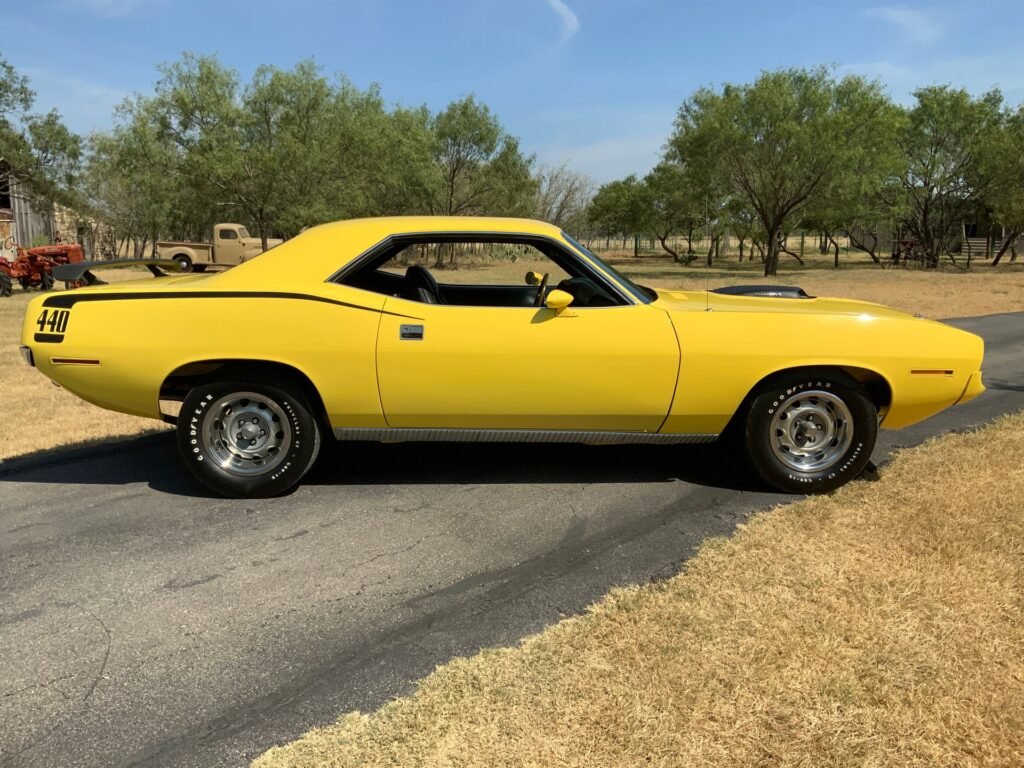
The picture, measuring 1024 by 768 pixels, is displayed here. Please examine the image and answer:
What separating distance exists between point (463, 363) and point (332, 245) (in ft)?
3.34

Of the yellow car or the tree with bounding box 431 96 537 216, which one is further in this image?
the tree with bounding box 431 96 537 216

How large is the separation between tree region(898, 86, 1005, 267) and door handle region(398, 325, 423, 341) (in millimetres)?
39062

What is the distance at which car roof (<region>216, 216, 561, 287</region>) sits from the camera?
3855 millimetres

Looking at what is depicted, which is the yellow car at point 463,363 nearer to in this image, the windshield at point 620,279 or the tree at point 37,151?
the windshield at point 620,279

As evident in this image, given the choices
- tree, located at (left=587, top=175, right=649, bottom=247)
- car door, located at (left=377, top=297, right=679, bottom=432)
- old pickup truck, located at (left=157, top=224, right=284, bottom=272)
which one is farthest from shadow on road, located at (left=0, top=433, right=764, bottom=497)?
tree, located at (left=587, top=175, right=649, bottom=247)

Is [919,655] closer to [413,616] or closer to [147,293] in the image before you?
[413,616]

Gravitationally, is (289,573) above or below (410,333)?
below

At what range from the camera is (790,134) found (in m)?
27.3

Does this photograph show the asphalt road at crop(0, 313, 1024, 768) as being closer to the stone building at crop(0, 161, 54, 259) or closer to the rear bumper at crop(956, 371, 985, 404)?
the rear bumper at crop(956, 371, 985, 404)

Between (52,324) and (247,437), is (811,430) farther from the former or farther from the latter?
(52,324)

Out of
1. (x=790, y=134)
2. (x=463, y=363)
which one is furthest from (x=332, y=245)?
(x=790, y=134)

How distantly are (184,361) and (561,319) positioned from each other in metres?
2.07

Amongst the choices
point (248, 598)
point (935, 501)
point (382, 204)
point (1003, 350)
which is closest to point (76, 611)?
point (248, 598)

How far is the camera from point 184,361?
12.5 ft
